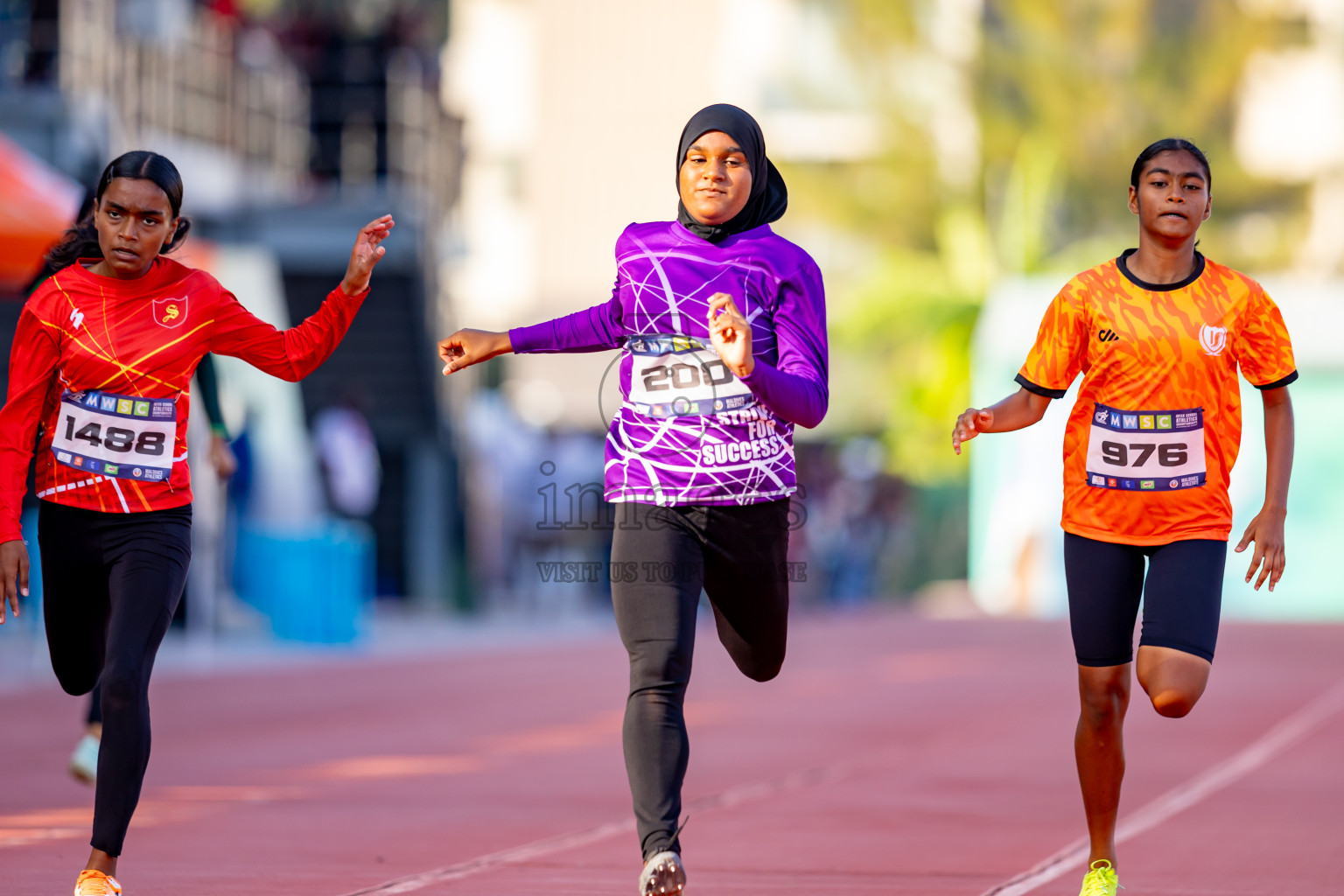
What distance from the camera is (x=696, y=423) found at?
5.32m

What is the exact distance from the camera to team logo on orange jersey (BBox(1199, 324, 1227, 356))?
560 cm

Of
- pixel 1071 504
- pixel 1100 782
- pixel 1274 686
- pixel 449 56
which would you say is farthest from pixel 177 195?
pixel 449 56

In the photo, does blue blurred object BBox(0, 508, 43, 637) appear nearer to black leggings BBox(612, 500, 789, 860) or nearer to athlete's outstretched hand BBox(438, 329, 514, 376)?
athlete's outstretched hand BBox(438, 329, 514, 376)

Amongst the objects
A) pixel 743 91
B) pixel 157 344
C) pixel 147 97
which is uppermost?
pixel 743 91

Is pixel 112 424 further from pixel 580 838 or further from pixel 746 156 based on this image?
pixel 580 838

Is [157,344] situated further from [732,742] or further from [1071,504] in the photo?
[732,742]

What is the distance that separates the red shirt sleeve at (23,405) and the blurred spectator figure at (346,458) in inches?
505

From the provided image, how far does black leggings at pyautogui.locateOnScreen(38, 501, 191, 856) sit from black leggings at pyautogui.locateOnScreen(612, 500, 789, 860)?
1.20m

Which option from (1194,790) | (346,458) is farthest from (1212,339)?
(346,458)

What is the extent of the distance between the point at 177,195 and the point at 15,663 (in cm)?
996

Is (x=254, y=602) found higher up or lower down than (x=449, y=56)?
lower down

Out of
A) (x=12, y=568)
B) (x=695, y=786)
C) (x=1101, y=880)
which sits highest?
(x=12, y=568)

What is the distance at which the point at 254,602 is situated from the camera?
17.7m

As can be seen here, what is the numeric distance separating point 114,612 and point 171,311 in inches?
32.3
